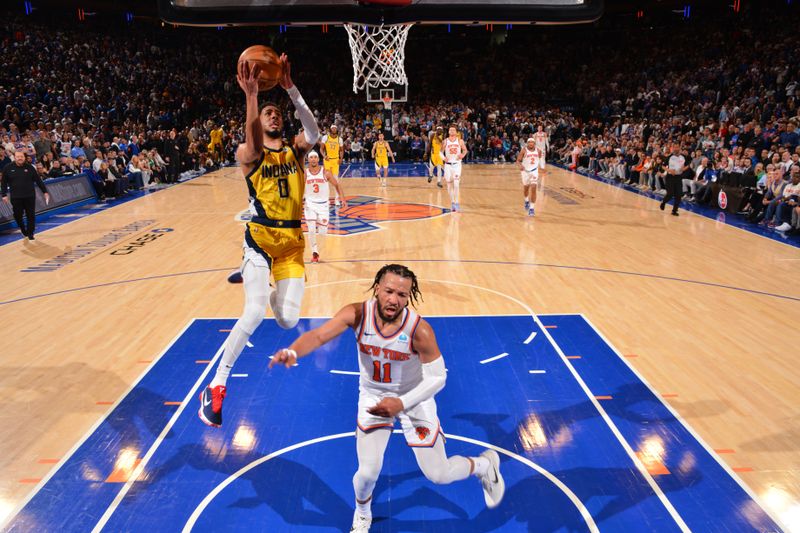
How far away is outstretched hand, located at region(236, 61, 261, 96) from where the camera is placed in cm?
380

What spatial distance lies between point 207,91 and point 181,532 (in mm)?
30145

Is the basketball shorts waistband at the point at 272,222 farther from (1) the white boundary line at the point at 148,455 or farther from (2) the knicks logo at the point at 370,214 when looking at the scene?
(2) the knicks logo at the point at 370,214

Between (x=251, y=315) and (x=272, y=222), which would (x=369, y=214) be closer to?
(x=272, y=222)

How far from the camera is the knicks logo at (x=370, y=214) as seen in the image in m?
12.6

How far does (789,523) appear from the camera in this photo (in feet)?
12.0

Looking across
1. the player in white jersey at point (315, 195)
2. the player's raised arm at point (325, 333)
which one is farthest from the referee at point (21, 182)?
the player's raised arm at point (325, 333)

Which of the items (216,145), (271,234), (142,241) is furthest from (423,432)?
(216,145)

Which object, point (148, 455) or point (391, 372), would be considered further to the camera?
point (148, 455)

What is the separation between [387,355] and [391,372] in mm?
119

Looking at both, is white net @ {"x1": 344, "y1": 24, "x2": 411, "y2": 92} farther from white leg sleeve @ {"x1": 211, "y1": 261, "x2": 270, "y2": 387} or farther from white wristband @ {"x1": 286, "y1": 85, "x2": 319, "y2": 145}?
white leg sleeve @ {"x1": 211, "y1": 261, "x2": 270, "y2": 387}

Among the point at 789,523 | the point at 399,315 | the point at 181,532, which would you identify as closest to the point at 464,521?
the point at 399,315

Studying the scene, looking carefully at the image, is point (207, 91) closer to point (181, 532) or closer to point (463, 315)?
point (463, 315)

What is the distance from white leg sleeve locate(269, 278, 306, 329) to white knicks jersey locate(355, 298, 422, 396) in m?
1.07

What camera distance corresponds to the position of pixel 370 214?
14.0m
